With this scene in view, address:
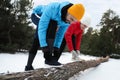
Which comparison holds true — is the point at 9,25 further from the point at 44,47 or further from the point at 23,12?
the point at 44,47

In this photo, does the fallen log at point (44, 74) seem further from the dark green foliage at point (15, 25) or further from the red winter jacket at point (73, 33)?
the dark green foliage at point (15, 25)

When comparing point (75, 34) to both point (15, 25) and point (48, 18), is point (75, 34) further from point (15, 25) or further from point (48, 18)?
point (15, 25)

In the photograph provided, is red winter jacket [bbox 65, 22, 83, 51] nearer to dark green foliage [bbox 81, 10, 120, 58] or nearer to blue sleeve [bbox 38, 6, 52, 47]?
blue sleeve [bbox 38, 6, 52, 47]

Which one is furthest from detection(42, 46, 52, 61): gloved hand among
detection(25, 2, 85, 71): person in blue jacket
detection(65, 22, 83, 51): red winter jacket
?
detection(65, 22, 83, 51): red winter jacket

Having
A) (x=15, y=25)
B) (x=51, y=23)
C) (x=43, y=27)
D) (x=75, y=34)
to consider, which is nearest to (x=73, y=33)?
(x=75, y=34)

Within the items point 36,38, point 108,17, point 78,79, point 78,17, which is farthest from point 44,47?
point 108,17

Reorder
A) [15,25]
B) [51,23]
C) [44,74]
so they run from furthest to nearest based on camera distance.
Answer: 1. [15,25]
2. [51,23]
3. [44,74]

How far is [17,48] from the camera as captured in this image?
47.6 feet

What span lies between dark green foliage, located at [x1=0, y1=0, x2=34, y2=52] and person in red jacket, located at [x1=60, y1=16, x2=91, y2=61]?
29.5 feet

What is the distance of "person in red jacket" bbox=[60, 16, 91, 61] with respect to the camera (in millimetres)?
4762

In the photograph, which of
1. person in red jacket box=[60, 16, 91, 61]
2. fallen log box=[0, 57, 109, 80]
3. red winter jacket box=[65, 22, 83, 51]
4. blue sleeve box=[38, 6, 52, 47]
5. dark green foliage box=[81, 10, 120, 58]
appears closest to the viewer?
fallen log box=[0, 57, 109, 80]

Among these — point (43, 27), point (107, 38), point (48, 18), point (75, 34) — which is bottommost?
point (107, 38)

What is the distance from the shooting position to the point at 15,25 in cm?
1493

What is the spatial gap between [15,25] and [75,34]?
397 inches
